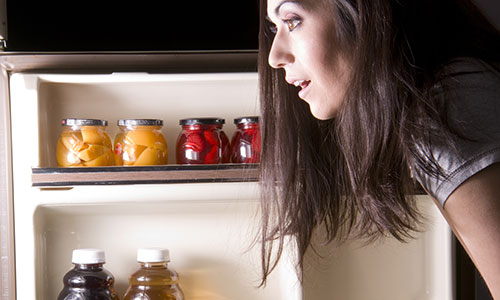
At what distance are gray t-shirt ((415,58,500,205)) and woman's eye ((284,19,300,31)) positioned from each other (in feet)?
0.79

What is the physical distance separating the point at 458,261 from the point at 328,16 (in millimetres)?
758

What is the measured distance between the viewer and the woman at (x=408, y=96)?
771mm

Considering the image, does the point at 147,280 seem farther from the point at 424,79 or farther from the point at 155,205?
the point at 424,79

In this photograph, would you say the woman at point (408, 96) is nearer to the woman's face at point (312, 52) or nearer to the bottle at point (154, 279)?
the woman's face at point (312, 52)

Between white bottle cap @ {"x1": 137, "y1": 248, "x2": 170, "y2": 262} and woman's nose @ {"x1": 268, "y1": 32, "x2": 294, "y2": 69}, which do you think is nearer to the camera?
woman's nose @ {"x1": 268, "y1": 32, "x2": 294, "y2": 69}

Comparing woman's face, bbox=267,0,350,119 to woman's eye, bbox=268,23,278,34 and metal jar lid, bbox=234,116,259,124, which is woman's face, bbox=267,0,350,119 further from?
metal jar lid, bbox=234,116,259,124

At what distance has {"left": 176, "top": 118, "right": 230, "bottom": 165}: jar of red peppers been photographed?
4.29ft

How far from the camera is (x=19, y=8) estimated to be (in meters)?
1.27

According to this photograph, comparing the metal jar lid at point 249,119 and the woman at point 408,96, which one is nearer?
the woman at point 408,96

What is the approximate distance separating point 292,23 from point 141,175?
1.54 feet

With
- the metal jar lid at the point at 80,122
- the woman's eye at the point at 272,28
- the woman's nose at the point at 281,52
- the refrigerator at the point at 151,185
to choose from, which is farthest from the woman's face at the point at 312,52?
the metal jar lid at the point at 80,122

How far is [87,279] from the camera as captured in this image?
128 cm

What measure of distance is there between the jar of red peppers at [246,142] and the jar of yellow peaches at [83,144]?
259 millimetres

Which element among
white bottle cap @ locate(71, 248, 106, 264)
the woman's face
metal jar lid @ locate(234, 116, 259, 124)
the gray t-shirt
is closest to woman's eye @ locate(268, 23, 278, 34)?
the woman's face
